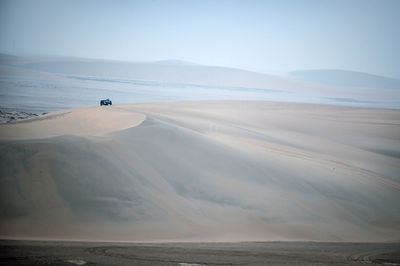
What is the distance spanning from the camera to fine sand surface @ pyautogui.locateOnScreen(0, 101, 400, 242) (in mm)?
5914

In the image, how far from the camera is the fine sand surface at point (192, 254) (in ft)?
13.7

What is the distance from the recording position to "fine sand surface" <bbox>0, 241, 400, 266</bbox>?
13.7 ft

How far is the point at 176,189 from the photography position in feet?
24.5

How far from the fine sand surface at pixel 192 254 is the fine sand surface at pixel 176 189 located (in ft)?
1.80

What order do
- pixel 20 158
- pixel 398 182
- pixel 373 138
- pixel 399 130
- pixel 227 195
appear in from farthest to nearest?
pixel 399 130, pixel 373 138, pixel 398 182, pixel 227 195, pixel 20 158

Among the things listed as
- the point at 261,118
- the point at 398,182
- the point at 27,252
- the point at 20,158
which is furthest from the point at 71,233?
the point at 261,118

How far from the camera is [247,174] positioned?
8875 millimetres

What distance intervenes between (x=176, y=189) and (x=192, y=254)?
278 cm

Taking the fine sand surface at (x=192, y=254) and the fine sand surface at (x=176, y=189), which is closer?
the fine sand surface at (x=192, y=254)

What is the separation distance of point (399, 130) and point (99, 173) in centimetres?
1742

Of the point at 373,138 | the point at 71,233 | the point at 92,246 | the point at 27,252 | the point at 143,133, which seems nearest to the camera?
the point at 27,252

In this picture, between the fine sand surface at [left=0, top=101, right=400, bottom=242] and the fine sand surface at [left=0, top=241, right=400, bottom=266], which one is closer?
the fine sand surface at [left=0, top=241, right=400, bottom=266]

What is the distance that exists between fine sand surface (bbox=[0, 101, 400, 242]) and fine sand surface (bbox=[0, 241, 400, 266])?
55 cm

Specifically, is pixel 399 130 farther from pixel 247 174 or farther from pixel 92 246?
pixel 92 246
